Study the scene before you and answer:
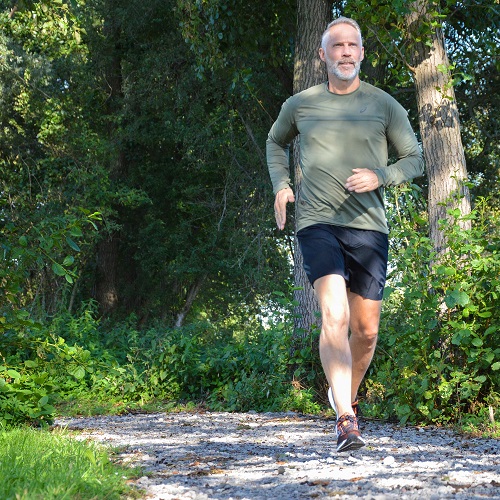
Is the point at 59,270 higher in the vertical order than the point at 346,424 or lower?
higher

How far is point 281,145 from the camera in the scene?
568 cm

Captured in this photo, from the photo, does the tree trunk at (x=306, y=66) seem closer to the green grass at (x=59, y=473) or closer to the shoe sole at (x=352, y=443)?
the shoe sole at (x=352, y=443)

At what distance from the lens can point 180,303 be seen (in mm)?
24234

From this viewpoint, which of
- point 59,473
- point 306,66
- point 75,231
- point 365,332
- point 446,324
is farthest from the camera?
point 306,66

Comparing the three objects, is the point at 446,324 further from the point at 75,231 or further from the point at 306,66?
the point at 306,66

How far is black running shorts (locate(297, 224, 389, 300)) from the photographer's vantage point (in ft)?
16.6

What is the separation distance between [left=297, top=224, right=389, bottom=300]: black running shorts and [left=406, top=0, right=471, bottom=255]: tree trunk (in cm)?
313

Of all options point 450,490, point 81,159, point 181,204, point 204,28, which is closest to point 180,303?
point 181,204

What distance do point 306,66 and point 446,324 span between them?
175 inches

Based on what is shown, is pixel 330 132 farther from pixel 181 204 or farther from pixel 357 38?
pixel 181 204

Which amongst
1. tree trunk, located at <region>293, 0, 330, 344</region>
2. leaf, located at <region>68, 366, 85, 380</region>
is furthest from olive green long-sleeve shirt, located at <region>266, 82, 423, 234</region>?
tree trunk, located at <region>293, 0, 330, 344</region>

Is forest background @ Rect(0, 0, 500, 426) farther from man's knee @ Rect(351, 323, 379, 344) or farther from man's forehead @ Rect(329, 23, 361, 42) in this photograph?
man's forehead @ Rect(329, 23, 361, 42)

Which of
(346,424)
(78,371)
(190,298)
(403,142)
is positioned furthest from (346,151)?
(190,298)

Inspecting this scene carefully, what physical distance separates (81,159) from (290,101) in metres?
14.8
